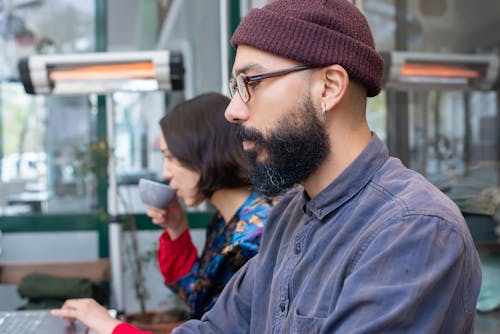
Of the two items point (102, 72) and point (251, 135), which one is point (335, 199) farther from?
point (102, 72)

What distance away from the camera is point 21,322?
1.40 metres

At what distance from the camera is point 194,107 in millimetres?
1885

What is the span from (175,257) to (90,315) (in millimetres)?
744

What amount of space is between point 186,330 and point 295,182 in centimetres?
42

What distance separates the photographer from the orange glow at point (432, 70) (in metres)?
2.05

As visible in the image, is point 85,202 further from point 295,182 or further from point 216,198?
point 295,182

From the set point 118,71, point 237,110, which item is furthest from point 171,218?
point 237,110

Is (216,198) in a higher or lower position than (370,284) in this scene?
lower

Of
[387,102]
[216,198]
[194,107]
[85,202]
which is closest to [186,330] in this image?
[216,198]

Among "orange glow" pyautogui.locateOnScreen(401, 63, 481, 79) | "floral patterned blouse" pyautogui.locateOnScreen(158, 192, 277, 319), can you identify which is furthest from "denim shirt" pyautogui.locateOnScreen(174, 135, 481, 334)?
"orange glow" pyautogui.locateOnScreen(401, 63, 481, 79)

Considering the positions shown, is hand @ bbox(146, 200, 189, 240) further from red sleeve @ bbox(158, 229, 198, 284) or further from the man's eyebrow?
the man's eyebrow

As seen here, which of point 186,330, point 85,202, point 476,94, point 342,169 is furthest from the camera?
point 85,202

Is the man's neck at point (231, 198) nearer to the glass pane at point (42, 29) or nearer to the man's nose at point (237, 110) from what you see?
the man's nose at point (237, 110)

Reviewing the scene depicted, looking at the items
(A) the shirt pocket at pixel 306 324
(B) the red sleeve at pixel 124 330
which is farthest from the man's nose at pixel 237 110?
(B) the red sleeve at pixel 124 330
